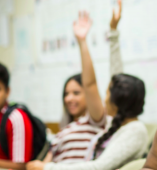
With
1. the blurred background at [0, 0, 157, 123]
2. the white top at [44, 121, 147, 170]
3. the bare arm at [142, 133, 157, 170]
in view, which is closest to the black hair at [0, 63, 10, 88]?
the white top at [44, 121, 147, 170]

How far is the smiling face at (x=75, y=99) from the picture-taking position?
Result: 148cm

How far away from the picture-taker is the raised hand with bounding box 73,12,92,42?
4.32 ft

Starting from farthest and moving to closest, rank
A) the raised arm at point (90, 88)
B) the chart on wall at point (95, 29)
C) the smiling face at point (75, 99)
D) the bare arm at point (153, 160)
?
the chart on wall at point (95, 29)
the smiling face at point (75, 99)
the raised arm at point (90, 88)
the bare arm at point (153, 160)

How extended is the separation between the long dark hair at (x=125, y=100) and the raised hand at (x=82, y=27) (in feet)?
1.21

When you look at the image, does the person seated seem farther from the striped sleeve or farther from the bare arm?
the bare arm

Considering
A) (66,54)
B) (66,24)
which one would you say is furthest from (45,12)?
(66,54)

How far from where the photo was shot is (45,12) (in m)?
2.54

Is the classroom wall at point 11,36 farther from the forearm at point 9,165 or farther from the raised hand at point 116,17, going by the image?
the forearm at point 9,165

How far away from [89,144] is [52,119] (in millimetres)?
1361

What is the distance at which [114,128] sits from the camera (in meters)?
1.15

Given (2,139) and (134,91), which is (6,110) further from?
(134,91)

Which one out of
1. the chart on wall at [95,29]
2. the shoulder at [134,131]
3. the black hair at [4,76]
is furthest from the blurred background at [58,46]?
the black hair at [4,76]

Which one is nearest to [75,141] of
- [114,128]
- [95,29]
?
[114,128]

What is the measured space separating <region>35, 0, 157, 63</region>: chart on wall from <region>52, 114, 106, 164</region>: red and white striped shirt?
0.90 m
